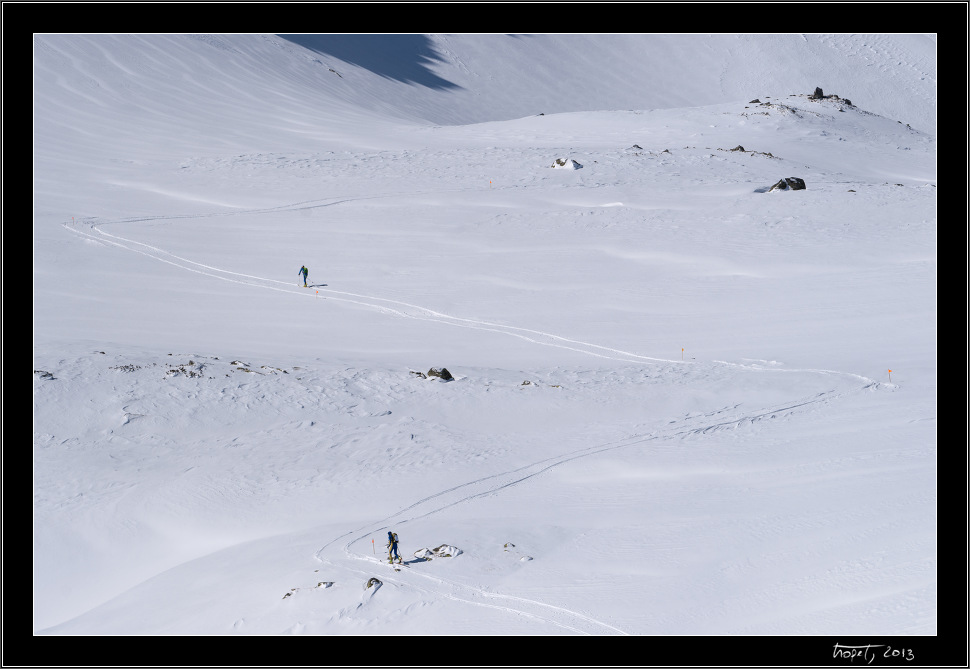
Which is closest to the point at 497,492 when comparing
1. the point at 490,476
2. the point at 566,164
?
the point at 490,476

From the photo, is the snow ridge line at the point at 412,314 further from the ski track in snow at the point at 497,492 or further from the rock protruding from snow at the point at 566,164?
the rock protruding from snow at the point at 566,164

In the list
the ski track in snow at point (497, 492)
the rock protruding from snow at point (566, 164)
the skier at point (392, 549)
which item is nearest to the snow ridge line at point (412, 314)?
the ski track in snow at point (497, 492)

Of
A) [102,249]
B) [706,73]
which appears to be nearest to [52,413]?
[102,249]

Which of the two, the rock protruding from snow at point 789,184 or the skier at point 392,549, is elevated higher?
the rock protruding from snow at point 789,184

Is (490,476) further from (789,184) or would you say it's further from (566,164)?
(566,164)

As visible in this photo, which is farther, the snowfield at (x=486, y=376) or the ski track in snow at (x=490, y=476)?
the snowfield at (x=486, y=376)


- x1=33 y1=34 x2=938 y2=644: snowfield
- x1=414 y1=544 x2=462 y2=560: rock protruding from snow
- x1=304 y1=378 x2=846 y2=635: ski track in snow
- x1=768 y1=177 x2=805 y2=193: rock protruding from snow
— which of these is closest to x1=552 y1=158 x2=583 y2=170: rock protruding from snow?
x1=33 y1=34 x2=938 y2=644: snowfield
